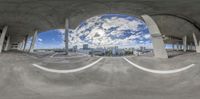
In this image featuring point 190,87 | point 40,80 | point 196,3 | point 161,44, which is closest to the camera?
point 190,87

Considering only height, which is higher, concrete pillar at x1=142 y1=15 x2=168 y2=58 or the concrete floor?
concrete pillar at x1=142 y1=15 x2=168 y2=58

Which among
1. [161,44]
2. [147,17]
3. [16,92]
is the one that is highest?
[147,17]

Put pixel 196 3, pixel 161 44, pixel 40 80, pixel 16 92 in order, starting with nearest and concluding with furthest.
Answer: pixel 16 92 < pixel 40 80 < pixel 196 3 < pixel 161 44

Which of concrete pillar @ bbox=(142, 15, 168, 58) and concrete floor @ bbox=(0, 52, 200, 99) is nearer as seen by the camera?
concrete floor @ bbox=(0, 52, 200, 99)

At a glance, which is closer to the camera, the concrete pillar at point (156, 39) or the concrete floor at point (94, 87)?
the concrete floor at point (94, 87)

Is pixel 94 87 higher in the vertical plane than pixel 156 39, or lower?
lower

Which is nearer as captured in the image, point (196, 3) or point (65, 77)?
point (65, 77)

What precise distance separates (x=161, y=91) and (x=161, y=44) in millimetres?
26313

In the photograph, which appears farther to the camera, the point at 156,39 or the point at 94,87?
the point at 156,39

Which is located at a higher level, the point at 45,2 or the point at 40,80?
the point at 45,2

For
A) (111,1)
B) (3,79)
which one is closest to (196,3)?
(111,1)

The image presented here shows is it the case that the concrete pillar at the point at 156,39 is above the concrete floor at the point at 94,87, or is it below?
above

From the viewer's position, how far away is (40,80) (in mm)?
14031

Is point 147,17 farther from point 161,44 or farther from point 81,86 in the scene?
point 81,86
